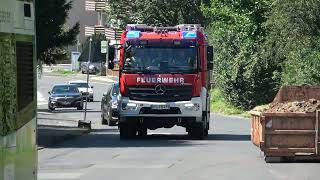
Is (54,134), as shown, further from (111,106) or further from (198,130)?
(198,130)

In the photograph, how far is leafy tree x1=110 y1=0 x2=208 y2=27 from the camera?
6675 cm

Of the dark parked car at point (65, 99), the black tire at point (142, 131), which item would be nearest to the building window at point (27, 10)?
the black tire at point (142, 131)

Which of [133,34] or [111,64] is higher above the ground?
[133,34]

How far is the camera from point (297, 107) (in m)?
17.5

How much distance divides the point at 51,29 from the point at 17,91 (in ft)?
71.2

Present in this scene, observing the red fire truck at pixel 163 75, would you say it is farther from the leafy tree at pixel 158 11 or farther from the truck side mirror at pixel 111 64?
the leafy tree at pixel 158 11

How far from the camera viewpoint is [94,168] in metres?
16.9

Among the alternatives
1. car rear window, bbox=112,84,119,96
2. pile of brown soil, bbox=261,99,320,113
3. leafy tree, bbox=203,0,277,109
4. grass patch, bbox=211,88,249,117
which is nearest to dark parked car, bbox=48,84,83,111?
grass patch, bbox=211,88,249,117

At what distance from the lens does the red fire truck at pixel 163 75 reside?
80.0 feet

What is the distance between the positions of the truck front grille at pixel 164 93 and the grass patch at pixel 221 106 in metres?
19.7

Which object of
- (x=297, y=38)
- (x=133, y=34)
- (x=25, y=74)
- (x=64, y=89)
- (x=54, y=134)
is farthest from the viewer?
(x=64, y=89)

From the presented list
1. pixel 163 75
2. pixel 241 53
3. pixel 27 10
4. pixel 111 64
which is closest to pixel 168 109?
pixel 163 75

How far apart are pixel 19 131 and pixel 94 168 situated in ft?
31.6

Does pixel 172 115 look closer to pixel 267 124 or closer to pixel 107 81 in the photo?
pixel 267 124
